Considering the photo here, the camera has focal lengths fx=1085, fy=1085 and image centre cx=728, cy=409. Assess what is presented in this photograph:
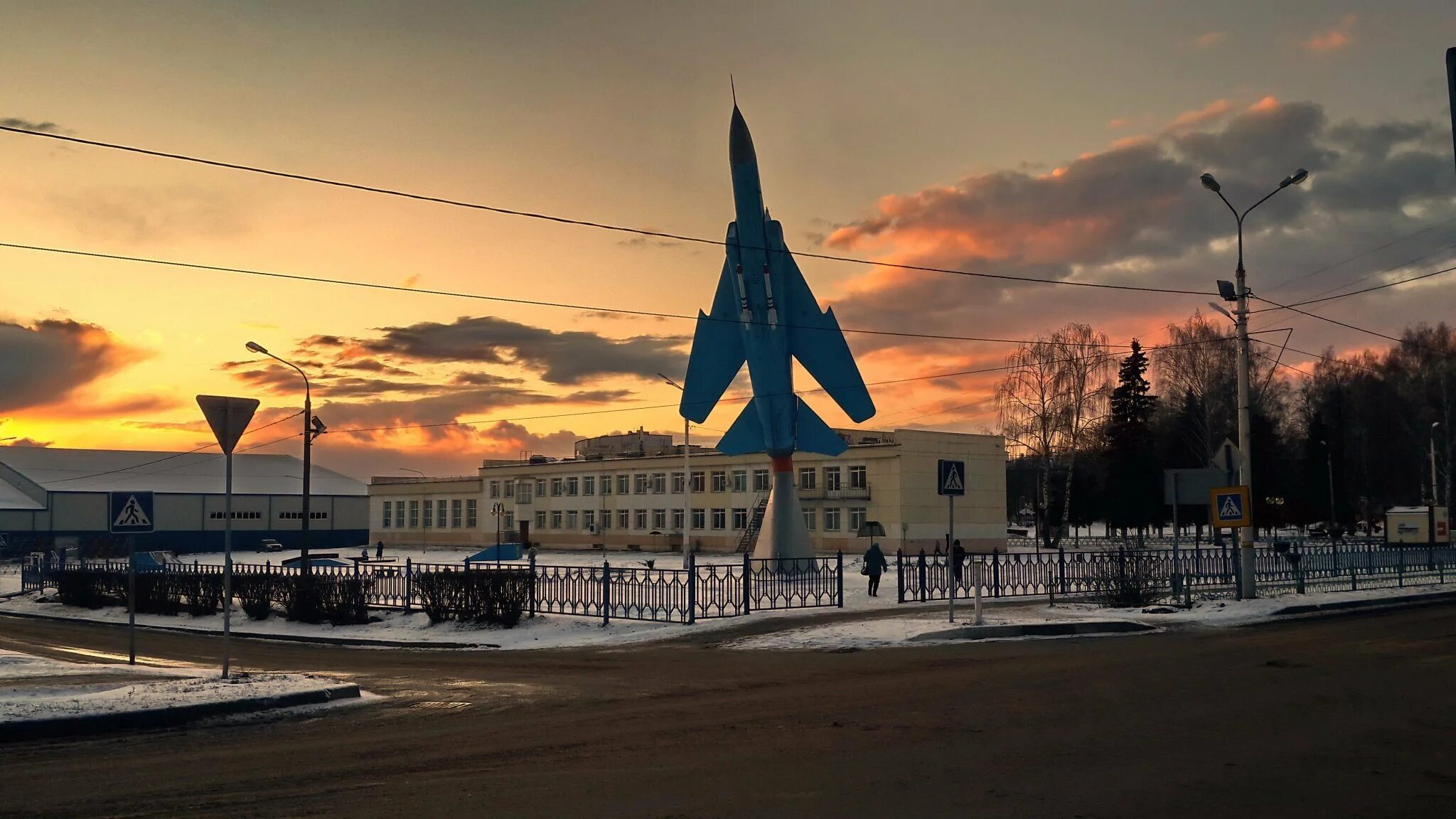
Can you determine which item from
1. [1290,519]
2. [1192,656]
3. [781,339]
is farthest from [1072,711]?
[1290,519]

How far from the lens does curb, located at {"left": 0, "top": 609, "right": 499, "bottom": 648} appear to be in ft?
67.9

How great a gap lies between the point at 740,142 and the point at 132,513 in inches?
886

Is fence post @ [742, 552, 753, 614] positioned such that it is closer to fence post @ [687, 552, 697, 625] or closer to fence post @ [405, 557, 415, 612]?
fence post @ [687, 552, 697, 625]

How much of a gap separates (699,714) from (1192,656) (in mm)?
7955

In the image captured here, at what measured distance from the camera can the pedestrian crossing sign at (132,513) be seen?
52.8 feet

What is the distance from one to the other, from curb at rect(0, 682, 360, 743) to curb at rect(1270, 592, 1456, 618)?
18954mm

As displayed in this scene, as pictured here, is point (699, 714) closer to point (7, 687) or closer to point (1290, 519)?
point (7, 687)

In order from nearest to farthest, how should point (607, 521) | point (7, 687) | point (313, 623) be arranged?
1. point (7, 687)
2. point (313, 623)
3. point (607, 521)

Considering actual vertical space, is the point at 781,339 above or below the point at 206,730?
above

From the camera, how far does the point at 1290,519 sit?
83.2m

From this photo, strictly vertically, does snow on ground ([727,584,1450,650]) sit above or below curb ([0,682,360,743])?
below

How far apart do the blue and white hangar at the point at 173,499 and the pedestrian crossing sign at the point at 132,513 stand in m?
66.5

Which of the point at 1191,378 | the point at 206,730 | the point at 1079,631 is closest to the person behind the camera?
the point at 206,730

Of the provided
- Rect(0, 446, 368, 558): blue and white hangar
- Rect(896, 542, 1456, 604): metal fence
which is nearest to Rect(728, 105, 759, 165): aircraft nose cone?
Rect(896, 542, 1456, 604): metal fence
